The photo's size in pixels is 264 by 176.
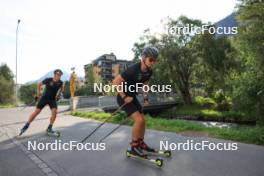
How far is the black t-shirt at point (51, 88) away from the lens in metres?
7.80

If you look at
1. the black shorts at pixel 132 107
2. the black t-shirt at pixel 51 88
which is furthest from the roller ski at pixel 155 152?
the black t-shirt at pixel 51 88

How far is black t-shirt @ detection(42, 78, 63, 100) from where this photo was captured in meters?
7.80

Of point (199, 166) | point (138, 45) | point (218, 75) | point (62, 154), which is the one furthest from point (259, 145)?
point (138, 45)

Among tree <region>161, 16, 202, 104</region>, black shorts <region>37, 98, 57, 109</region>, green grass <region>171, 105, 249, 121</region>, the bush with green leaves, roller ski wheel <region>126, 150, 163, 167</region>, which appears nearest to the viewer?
roller ski wheel <region>126, 150, 163, 167</region>

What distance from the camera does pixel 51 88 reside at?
7.88m

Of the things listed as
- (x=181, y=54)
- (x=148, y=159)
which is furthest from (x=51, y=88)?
(x=181, y=54)

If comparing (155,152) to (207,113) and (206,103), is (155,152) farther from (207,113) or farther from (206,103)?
(206,103)

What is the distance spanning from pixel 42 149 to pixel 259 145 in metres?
4.71

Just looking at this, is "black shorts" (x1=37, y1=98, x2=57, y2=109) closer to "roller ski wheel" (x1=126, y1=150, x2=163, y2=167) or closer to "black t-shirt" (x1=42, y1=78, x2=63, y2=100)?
"black t-shirt" (x1=42, y1=78, x2=63, y2=100)

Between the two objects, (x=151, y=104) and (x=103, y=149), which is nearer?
(x=103, y=149)

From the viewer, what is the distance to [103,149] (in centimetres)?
609

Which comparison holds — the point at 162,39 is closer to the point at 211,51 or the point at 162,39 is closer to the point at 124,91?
the point at 211,51

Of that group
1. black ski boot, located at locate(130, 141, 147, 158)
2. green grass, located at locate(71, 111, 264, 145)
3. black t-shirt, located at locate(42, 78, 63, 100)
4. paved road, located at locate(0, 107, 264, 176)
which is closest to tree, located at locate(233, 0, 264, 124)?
green grass, located at locate(71, 111, 264, 145)

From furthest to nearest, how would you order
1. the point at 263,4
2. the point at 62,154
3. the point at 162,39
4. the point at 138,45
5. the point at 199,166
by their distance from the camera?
1. the point at 138,45
2. the point at 162,39
3. the point at 263,4
4. the point at 62,154
5. the point at 199,166
